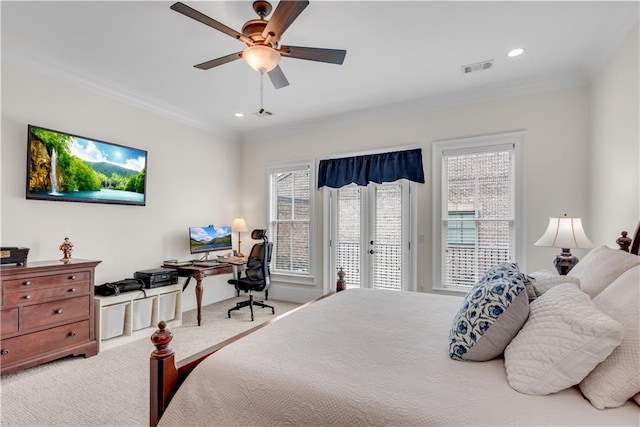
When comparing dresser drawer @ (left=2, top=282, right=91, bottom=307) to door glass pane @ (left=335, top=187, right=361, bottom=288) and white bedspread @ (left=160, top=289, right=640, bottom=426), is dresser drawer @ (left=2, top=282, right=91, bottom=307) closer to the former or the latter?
Answer: white bedspread @ (left=160, top=289, right=640, bottom=426)

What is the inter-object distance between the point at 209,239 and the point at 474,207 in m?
3.58

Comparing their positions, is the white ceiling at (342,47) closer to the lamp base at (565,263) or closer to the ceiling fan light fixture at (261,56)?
the ceiling fan light fixture at (261,56)

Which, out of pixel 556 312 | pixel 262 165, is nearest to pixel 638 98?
pixel 556 312

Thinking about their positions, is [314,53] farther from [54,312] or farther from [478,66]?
[54,312]

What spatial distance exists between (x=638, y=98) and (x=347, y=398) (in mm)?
2939

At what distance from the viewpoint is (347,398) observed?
3.62 feet

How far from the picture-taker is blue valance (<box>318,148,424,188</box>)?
4168 millimetres

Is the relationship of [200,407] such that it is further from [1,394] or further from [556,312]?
[1,394]

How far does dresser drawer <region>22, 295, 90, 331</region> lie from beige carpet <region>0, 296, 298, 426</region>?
0.39 m

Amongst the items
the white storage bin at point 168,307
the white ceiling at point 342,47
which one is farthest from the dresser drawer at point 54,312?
the white ceiling at point 342,47

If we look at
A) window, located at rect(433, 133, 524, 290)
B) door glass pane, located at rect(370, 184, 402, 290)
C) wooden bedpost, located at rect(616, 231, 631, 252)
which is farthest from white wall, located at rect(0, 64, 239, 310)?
wooden bedpost, located at rect(616, 231, 631, 252)

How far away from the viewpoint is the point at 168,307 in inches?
151

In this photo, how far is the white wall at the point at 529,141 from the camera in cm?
338

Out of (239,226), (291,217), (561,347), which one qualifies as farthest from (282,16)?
(239,226)
